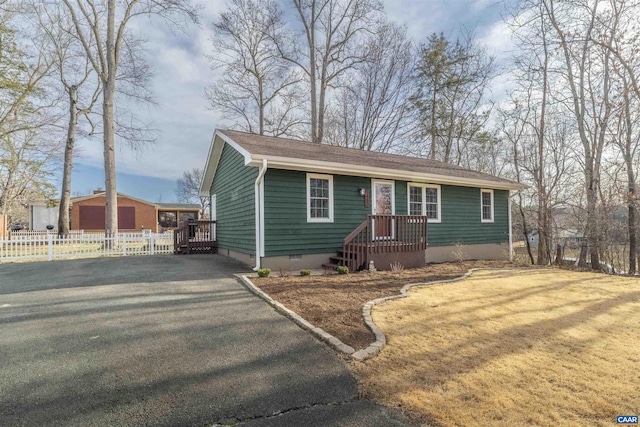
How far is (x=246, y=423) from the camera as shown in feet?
6.71

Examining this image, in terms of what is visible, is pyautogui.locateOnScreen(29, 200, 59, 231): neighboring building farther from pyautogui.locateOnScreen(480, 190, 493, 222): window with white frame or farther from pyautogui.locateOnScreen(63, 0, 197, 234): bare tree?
pyautogui.locateOnScreen(480, 190, 493, 222): window with white frame

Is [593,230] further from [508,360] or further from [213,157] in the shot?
[213,157]

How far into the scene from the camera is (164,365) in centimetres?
281

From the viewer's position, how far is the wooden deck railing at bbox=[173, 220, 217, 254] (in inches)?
446

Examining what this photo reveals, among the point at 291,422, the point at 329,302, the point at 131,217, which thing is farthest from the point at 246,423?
the point at 131,217

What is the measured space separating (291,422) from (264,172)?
5.75 m

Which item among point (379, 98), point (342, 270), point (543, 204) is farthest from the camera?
point (379, 98)

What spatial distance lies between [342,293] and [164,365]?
3.18 m

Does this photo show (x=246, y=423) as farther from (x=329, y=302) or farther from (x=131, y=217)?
(x=131, y=217)

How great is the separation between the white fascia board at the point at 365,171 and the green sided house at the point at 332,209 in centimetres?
3

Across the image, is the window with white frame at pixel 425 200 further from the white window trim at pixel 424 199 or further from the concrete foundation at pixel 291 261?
the concrete foundation at pixel 291 261

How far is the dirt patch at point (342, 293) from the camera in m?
3.74

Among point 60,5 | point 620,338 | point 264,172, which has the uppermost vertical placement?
point 60,5

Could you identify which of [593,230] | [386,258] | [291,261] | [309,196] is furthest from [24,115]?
[593,230]
